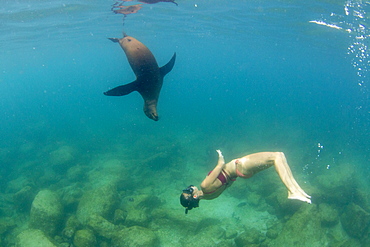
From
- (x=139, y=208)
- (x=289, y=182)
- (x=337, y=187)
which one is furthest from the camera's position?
(x=337, y=187)

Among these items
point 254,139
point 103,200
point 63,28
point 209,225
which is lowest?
point 254,139

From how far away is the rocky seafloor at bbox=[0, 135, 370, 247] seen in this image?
7.74m

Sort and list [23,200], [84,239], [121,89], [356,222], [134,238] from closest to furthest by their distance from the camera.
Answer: [121,89] → [134,238] → [84,239] → [356,222] → [23,200]

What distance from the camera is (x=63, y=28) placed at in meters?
23.2

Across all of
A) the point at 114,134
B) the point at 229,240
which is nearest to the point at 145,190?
the point at 229,240

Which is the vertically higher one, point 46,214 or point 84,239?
point 84,239

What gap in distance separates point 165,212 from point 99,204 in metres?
2.75

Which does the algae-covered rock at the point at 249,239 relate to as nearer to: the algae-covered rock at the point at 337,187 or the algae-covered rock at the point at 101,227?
the algae-covered rock at the point at 337,187

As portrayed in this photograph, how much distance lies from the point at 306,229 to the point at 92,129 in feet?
78.9

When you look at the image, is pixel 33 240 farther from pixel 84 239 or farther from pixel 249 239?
pixel 249 239

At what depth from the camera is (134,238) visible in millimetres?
7195

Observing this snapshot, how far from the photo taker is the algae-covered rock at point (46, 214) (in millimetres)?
8273

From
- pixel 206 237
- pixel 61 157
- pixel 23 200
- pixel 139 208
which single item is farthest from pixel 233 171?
pixel 61 157

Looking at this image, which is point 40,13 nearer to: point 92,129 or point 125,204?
point 92,129
